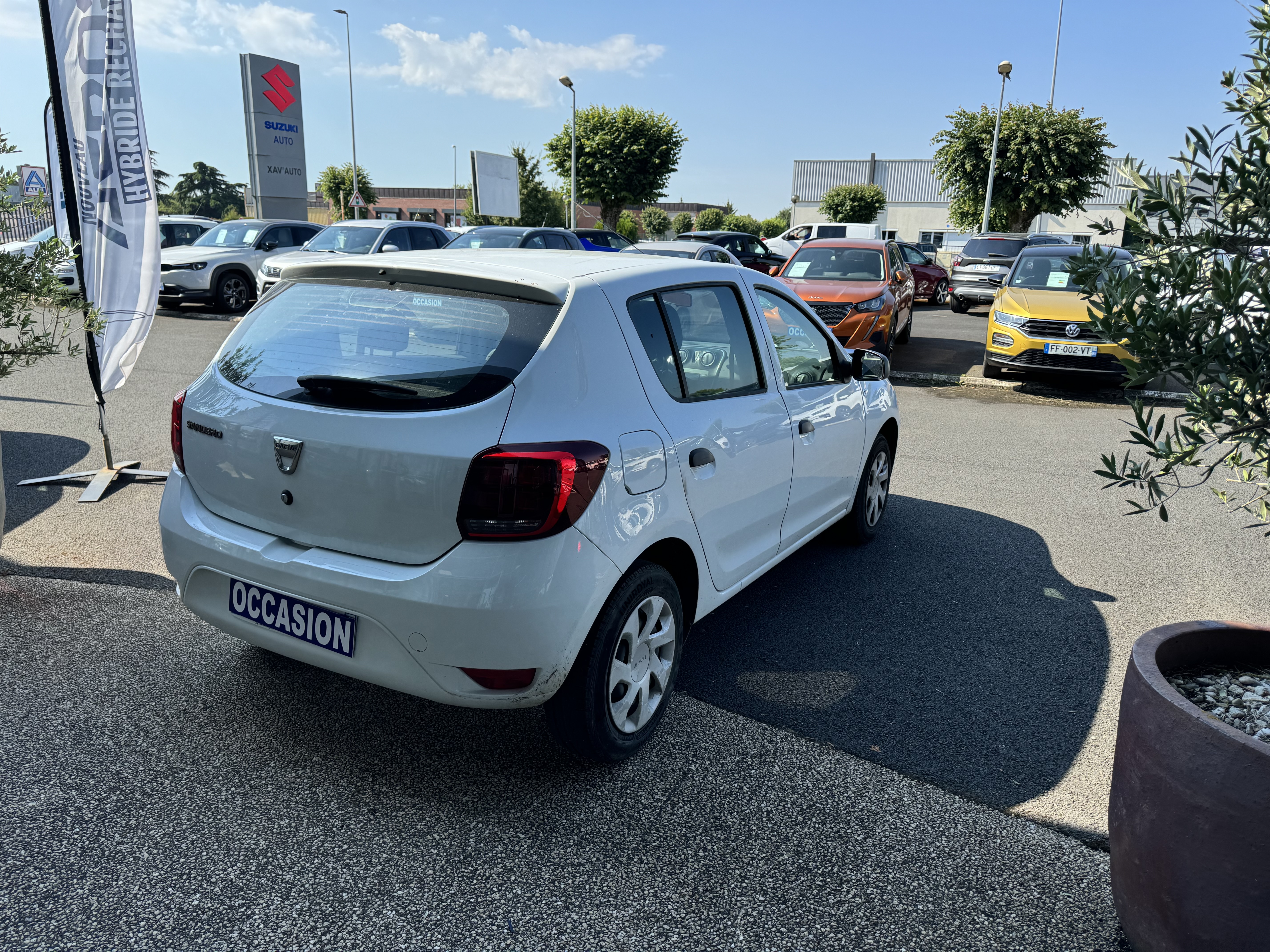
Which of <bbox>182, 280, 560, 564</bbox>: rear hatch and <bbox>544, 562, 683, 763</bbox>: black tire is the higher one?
<bbox>182, 280, 560, 564</bbox>: rear hatch

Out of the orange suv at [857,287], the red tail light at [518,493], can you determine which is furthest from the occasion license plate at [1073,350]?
the red tail light at [518,493]

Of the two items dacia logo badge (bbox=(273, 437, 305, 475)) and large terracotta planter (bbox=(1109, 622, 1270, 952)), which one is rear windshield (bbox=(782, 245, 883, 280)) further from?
large terracotta planter (bbox=(1109, 622, 1270, 952))

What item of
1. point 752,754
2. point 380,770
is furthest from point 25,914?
point 752,754

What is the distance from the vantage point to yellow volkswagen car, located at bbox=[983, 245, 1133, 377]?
10555 mm

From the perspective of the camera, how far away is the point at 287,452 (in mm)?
2793

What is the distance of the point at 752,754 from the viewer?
316 centimetres

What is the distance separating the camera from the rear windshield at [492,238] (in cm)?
1672

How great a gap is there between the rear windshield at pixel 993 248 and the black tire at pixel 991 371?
10.9m

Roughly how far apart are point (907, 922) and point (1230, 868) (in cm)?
78

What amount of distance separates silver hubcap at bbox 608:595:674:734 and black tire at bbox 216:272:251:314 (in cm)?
1605

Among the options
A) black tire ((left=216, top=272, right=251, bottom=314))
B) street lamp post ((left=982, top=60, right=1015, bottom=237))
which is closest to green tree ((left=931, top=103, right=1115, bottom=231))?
street lamp post ((left=982, top=60, right=1015, bottom=237))

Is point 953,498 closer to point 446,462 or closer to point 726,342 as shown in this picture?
point 726,342

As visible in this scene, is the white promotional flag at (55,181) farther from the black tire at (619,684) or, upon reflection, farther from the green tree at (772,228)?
the green tree at (772,228)

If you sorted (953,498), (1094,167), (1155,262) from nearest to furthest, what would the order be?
(1155,262)
(953,498)
(1094,167)
